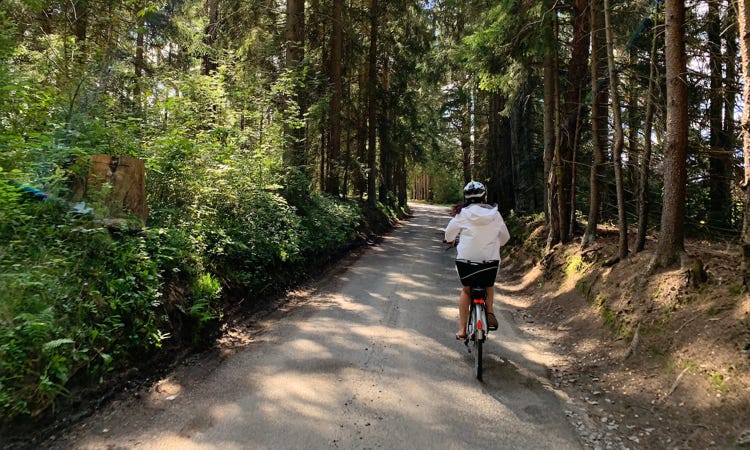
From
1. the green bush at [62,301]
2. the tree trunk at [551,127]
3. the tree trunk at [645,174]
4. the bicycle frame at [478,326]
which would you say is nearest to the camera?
the green bush at [62,301]

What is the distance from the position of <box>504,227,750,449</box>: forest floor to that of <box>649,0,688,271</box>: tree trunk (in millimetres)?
419

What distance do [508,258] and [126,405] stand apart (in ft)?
37.0

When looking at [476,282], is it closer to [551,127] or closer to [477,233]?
[477,233]

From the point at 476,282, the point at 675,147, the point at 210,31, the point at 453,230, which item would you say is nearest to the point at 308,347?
the point at 476,282

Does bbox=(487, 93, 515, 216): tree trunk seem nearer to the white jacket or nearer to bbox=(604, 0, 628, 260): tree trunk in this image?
bbox=(604, 0, 628, 260): tree trunk

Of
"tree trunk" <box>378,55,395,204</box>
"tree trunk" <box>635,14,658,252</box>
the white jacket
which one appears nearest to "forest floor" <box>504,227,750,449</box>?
"tree trunk" <box>635,14,658,252</box>

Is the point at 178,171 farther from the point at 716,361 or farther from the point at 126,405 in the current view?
the point at 716,361

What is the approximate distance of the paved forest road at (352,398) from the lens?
358 centimetres

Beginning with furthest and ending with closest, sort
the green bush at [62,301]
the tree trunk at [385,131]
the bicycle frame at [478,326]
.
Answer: the tree trunk at [385,131], the bicycle frame at [478,326], the green bush at [62,301]

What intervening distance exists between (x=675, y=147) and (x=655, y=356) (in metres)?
2.78

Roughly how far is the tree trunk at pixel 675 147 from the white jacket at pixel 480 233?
227 centimetres

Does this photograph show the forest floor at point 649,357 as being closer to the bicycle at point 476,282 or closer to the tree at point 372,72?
the bicycle at point 476,282

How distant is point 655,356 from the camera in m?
4.77

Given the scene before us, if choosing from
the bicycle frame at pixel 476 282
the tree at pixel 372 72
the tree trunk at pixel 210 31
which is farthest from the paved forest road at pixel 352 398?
the tree at pixel 372 72
